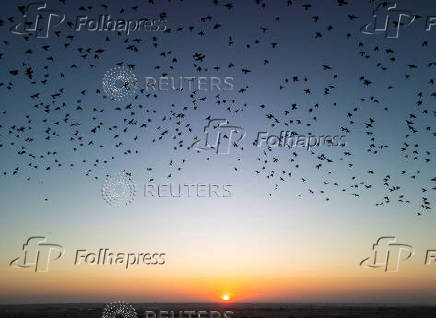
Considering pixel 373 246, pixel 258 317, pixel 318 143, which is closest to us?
pixel 318 143

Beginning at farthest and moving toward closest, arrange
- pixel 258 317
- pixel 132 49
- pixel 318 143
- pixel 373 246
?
1. pixel 258 317
2. pixel 373 246
3. pixel 318 143
4. pixel 132 49

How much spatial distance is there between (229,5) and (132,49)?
5.23 m

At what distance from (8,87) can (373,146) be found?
19.0 meters

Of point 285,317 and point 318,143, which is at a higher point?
point 318,143

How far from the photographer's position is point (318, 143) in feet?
92.2

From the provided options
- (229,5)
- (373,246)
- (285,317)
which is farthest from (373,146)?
(285,317)

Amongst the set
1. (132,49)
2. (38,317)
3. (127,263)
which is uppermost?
(132,49)

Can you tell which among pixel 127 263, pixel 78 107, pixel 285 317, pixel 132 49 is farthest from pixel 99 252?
pixel 285 317

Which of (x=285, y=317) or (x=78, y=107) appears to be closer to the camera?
(x=78, y=107)

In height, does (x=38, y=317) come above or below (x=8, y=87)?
below

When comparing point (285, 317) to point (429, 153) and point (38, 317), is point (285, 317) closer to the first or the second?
point (38, 317)

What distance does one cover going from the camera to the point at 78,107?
86.1 ft

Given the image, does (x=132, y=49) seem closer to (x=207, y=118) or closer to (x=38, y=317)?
(x=207, y=118)

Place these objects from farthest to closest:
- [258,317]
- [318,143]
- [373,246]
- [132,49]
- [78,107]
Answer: [258,317]
[373,246]
[318,143]
[78,107]
[132,49]
